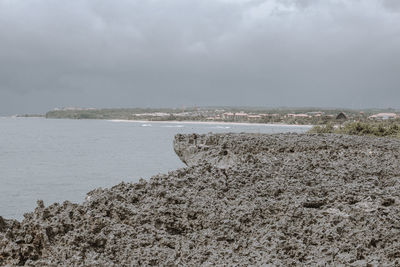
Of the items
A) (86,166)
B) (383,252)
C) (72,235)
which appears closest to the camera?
(383,252)

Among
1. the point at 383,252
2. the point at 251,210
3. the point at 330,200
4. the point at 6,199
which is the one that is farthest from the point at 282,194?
the point at 6,199

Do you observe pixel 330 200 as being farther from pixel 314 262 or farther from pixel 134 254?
pixel 134 254

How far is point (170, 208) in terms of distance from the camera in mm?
4672

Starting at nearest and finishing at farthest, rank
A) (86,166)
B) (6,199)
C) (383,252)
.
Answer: (383,252) → (6,199) → (86,166)

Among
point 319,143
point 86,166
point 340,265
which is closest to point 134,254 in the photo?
point 340,265

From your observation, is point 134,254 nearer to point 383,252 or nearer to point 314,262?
point 314,262

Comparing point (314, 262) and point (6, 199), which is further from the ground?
point (314, 262)

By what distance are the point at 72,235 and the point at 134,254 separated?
2.10 feet

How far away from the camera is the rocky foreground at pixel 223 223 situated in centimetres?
352

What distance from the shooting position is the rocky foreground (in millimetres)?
3518

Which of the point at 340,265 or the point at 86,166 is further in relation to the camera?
the point at 86,166

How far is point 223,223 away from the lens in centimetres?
427

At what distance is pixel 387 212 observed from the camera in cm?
444

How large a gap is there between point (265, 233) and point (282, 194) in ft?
4.74
